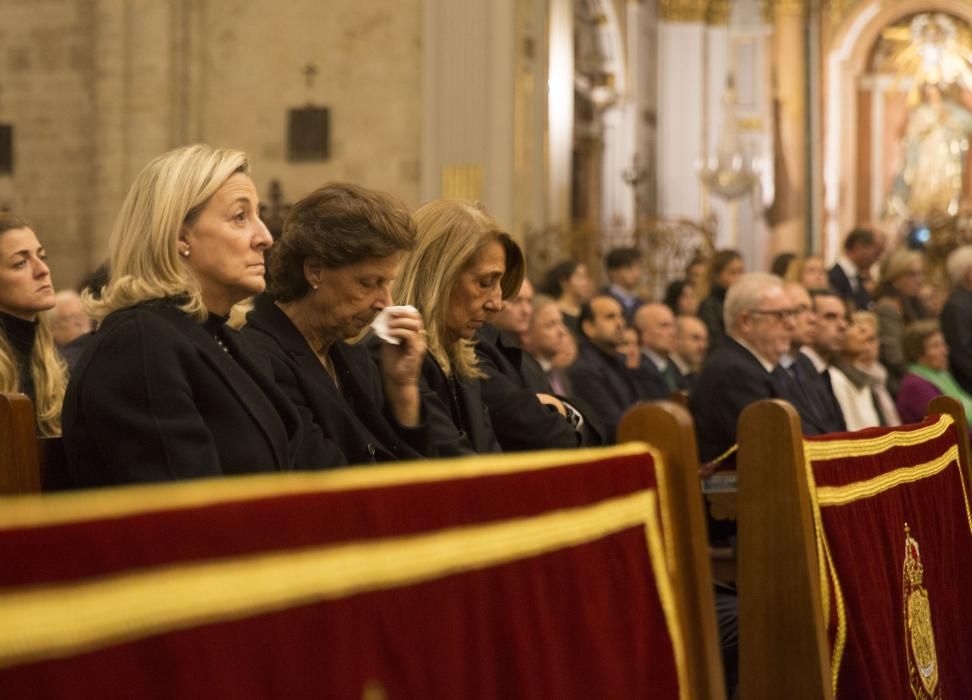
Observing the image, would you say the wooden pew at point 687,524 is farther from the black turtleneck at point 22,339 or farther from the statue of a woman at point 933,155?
the statue of a woman at point 933,155

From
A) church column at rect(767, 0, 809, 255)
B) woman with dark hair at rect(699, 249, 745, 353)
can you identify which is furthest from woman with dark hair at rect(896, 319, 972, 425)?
church column at rect(767, 0, 809, 255)

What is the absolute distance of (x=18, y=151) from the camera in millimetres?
14039

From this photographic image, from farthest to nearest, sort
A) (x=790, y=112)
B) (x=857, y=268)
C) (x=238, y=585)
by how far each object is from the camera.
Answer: (x=790, y=112), (x=857, y=268), (x=238, y=585)

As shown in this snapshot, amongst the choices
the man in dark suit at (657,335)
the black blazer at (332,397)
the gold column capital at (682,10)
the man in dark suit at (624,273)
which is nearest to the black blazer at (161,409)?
the black blazer at (332,397)

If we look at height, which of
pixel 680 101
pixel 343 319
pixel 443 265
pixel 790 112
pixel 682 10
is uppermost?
pixel 682 10

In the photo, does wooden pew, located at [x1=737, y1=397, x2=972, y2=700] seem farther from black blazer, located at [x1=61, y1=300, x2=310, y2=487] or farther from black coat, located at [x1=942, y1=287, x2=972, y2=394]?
black coat, located at [x1=942, y1=287, x2=972, y2=394]

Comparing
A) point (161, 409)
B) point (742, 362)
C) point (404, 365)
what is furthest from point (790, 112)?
point (161, 409)

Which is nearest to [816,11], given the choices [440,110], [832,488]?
[440,110]

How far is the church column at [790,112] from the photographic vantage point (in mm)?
24188

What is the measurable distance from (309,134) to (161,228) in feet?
33.7

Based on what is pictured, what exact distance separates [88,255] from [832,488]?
455 inches

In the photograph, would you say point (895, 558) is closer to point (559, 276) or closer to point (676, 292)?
point (559, 276)

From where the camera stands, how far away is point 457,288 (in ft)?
14.2

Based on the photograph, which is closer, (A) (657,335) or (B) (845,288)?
(A) (657,335)
